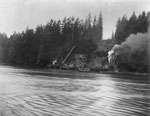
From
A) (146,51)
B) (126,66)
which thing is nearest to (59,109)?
(146,51)

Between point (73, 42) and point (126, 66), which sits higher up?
point (73, 42)

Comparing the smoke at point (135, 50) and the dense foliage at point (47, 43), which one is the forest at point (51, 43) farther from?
the smoke at point (135, 50)

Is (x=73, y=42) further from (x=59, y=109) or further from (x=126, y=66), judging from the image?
(x=59, y=109)

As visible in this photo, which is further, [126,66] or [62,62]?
[62,62]

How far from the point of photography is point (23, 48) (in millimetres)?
107562

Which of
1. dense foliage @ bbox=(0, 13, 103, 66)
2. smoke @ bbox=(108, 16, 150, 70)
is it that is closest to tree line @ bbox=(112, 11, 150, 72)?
smoke @ bbox=(108, 16, 150, 70)

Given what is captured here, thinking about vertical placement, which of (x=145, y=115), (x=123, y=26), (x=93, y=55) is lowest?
(x=145, y=115)

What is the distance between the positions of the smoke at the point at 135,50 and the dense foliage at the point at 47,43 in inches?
684

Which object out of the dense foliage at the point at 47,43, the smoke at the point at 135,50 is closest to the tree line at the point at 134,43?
the smoke at the point at 135,50

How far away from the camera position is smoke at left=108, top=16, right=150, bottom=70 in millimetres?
76438

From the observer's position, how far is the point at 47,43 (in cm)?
10681

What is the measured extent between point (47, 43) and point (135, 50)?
1621 inches

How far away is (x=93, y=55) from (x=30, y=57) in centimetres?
2623

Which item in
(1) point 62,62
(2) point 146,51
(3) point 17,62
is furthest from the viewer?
(3) point 17,62
